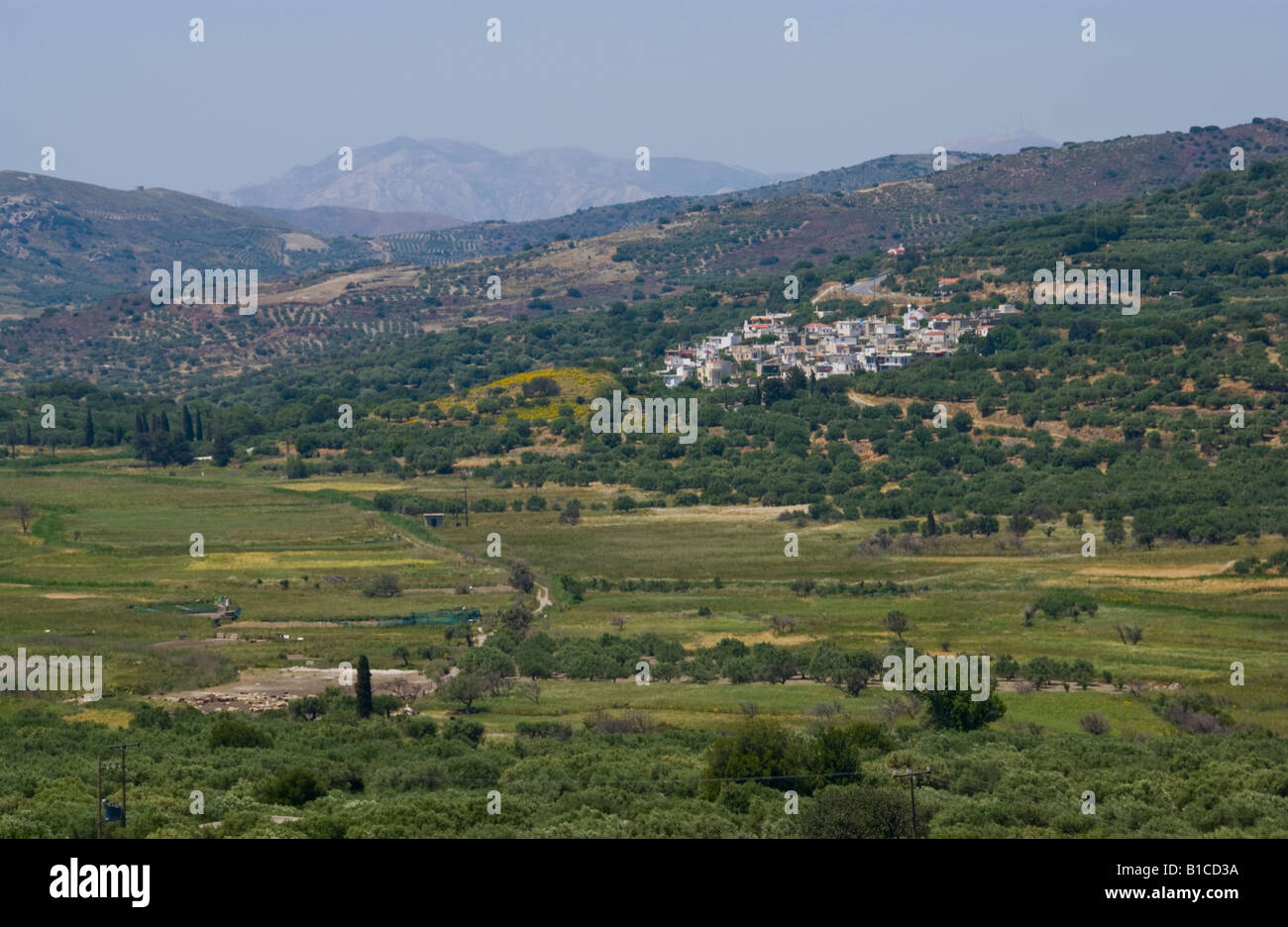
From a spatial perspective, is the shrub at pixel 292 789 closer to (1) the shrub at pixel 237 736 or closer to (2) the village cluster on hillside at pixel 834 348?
(1) the shrub at pixel 237 736

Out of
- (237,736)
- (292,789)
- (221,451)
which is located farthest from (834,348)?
(292,789)

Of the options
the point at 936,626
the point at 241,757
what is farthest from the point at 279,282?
the point at 241,757

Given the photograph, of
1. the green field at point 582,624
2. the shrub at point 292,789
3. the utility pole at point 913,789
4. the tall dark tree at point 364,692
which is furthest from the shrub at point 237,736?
A: the utility pole at point 913,789

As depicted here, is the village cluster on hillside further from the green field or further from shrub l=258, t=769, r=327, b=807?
shrub l=258, t=769, r=327, b=807

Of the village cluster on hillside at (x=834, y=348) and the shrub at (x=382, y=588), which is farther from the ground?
the village cluster on hillside at (x=834, y=348)

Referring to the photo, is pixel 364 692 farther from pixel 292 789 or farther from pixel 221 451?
pixel 221 451

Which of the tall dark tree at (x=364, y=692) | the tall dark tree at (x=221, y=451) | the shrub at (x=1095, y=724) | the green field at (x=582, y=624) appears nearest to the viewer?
the green field at (x=582, y=624)
